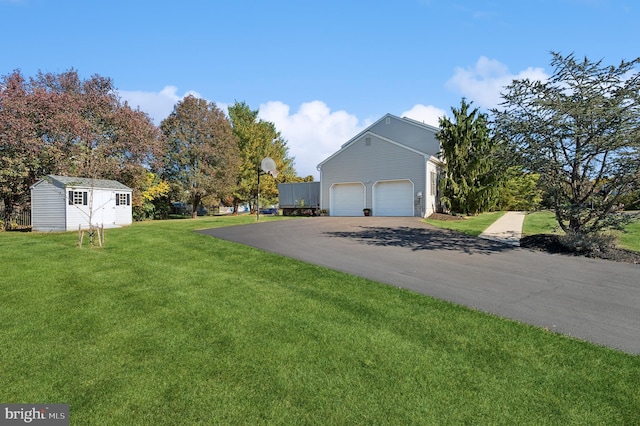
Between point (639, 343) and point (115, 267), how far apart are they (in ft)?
27.5

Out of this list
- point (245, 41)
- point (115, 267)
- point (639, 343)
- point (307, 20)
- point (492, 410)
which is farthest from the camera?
point (245, 41)

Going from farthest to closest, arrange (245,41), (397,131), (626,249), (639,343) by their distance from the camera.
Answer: (397,131), (245,41), (626,249), (639,343)

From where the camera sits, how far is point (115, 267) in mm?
7023

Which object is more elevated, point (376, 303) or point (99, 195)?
point (99, 195)

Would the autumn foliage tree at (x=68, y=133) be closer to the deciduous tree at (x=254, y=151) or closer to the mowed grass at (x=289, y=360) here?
the deciduous tree at (x=254, y=151)

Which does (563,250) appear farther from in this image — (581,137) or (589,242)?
(581,137)

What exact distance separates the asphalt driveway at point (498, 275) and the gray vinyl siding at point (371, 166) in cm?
938

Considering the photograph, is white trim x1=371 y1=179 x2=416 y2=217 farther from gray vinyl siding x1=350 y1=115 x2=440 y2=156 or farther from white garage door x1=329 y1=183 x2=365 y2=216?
gray vinyl siding x1=350 y1=115 x2=440 y2=156

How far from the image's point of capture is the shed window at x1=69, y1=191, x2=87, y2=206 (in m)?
15.8

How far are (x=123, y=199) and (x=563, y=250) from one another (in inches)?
794

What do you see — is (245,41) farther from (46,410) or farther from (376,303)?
(46,410)

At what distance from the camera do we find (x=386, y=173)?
2167 cm

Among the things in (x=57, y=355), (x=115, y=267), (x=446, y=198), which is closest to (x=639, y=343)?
(x=57, y=355)

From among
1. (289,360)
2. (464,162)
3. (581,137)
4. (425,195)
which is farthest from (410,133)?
(289,360)
